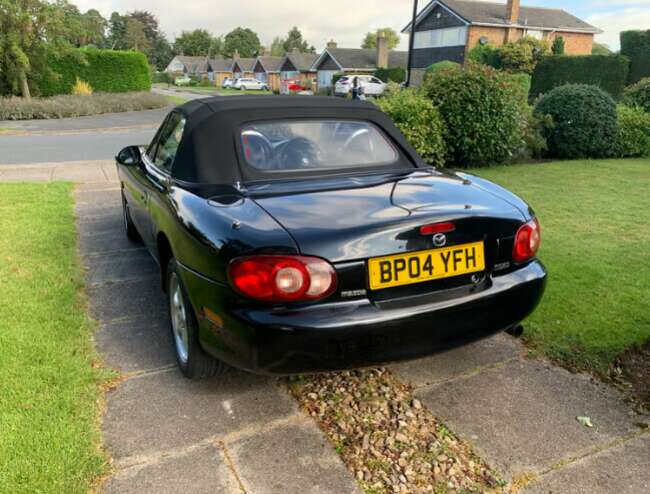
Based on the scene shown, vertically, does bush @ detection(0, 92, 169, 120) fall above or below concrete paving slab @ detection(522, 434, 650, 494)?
above

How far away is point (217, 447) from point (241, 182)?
140 cm

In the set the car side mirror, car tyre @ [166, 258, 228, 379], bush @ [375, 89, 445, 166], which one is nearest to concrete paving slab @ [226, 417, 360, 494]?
car tyre @ [166, 258, 228, 379]

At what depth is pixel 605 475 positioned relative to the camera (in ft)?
7.67

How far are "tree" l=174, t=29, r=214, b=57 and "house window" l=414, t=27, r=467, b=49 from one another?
8655 cm

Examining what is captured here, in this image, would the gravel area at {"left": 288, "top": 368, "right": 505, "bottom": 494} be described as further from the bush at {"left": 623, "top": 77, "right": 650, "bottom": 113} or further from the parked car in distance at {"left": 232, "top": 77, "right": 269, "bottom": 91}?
the parked car in distance at {"left": 232, "top": 77, "right": 269, "bottom": 91}

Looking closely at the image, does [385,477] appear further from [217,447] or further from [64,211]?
[64,211]

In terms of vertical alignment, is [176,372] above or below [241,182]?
below

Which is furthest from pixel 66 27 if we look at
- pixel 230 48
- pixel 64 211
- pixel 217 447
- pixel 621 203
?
pixel 230 48

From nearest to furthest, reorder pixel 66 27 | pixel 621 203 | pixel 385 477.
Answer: pixel 385 477 → pixel 621 203 → pixel 66 27

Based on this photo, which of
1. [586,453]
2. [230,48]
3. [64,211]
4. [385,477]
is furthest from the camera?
[230,48]

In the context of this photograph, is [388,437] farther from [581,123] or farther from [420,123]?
[581,123]

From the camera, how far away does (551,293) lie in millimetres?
4230

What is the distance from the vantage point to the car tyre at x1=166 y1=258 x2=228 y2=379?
2848 millimetres

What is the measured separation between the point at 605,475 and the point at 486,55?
42783 mm
